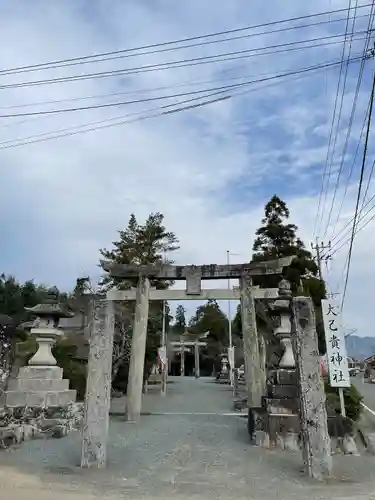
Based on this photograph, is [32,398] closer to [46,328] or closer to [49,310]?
[46,328]

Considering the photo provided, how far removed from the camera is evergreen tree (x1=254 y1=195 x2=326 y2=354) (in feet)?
68.6

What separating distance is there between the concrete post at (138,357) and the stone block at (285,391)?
5.07 m

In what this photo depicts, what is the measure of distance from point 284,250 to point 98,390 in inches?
651

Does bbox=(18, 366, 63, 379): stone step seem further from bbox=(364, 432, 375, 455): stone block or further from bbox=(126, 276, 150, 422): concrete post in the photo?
bbox=(364, 432, 375, 455): stone block

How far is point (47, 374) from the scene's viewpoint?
11.9 m

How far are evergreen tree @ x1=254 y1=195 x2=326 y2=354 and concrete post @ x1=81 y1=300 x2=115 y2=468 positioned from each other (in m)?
13.9

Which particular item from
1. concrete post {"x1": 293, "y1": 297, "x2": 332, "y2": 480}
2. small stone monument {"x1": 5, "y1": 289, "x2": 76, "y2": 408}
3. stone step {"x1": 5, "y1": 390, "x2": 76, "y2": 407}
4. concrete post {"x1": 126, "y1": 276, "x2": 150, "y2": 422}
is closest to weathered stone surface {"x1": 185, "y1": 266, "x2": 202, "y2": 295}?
concrete post {"x1": 126, "y1": 276, "x2": 150, "y2": 422}

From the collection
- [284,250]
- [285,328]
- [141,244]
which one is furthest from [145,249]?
[285,328]

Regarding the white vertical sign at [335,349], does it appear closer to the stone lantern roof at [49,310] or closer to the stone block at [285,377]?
the stone block at [285,377]

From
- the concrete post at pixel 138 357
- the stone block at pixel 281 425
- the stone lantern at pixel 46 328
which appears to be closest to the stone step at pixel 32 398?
the stone lantern at pixel 46 328

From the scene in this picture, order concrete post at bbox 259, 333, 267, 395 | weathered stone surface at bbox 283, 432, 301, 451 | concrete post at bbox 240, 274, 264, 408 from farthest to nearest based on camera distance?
concrete post at bbox 259, 333, 267, 395, concrete post at bbox 240, 274, 264, 408, weathered stone surface at bbox 283, 432, 301, 451

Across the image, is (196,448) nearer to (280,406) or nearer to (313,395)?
(280,406)

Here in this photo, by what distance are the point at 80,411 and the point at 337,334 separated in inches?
296

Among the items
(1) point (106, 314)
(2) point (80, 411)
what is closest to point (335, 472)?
(1) point (106, 314)
